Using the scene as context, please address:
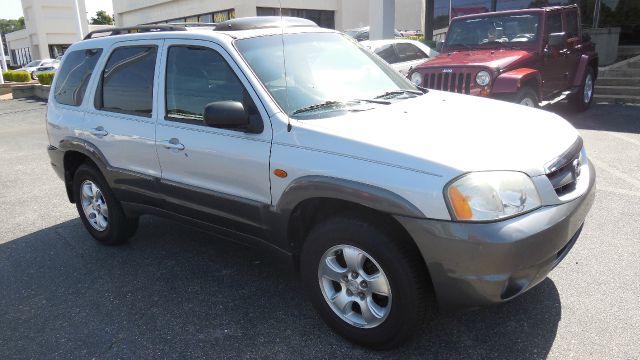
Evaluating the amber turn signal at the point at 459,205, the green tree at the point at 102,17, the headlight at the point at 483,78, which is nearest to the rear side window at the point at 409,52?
the headlight at the point at 483,78

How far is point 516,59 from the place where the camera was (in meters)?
7.57

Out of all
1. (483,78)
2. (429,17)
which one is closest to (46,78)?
(429,17)

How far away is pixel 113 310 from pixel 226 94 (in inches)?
67.5

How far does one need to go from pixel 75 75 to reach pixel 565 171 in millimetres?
4211

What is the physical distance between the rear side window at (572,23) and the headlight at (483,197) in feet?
26.0

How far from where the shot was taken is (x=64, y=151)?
466 centimetres

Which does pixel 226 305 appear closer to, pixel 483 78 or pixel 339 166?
pixel 339 166

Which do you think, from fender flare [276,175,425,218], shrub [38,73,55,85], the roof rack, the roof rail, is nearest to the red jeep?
the roof rack

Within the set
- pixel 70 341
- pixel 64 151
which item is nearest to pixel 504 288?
pixel 70 341

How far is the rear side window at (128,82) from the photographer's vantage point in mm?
3832

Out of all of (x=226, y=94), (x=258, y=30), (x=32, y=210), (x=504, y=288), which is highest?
(x=258, y=30)

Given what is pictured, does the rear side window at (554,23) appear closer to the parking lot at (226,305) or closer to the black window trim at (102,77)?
the parking lot at (226,305)

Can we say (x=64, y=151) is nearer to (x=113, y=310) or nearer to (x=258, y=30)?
(x=113, y=310)

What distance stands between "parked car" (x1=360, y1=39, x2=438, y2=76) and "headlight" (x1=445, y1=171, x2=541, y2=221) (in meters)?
7.97
